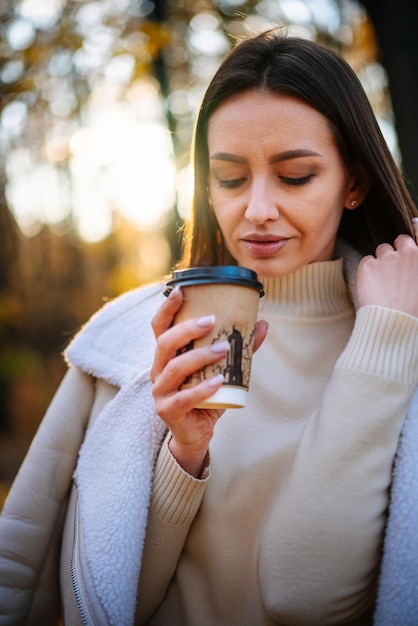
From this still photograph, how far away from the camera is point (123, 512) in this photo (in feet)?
5.89

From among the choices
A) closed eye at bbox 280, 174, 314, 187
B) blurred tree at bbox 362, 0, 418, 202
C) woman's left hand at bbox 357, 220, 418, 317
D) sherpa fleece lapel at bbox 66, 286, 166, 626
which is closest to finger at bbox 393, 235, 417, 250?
woman's left hand at bbox 357, 220, 418, 317

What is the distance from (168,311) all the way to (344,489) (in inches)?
30.8

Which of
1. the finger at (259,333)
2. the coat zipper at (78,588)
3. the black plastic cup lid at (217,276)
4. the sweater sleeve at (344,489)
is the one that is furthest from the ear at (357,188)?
the coat zipper at (78,588)

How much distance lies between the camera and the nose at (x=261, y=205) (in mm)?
1819

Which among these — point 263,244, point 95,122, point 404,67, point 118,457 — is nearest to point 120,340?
point 118,457

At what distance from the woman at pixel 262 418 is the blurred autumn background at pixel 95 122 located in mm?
658

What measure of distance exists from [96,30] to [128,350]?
12.5 feet

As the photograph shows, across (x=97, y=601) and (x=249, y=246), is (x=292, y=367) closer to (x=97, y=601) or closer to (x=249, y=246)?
(x=249, y=246)

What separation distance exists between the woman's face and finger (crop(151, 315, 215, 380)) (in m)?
0.57

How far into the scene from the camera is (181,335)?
142cm

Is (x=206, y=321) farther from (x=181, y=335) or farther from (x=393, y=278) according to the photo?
(x=393, y=278)

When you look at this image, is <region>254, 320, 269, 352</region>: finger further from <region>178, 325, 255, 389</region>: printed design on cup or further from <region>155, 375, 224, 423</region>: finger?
<region>155, 375, 224, 423</region>: finger

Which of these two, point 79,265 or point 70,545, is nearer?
point 70,545

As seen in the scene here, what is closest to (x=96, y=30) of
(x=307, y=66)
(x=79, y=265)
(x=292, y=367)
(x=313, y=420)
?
(x=307, y=66)
